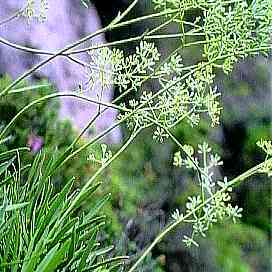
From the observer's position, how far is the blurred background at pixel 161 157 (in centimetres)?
268

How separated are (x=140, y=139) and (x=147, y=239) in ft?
2.13

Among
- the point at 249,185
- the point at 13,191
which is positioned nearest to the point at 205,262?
the point at 249,185

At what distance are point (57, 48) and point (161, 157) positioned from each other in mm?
610

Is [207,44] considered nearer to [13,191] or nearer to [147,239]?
[13,191]

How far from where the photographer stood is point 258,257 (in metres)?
3.78

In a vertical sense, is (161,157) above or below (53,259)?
above

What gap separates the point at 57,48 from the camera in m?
3.36

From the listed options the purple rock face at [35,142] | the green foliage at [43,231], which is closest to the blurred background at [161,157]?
the purple rock face at [35,142]

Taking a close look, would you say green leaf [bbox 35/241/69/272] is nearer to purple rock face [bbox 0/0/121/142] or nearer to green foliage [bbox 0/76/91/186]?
green foliage [bbox 0/76/91/186]

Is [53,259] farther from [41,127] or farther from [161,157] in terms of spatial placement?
[161,157]

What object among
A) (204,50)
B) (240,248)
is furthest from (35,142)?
(240,248)

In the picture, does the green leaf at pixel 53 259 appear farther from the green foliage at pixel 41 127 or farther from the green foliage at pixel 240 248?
the green foliage at pixel 240 248

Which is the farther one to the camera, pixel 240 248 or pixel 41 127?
pixel 240 248

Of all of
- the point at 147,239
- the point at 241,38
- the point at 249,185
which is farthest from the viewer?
the point at 249,185
